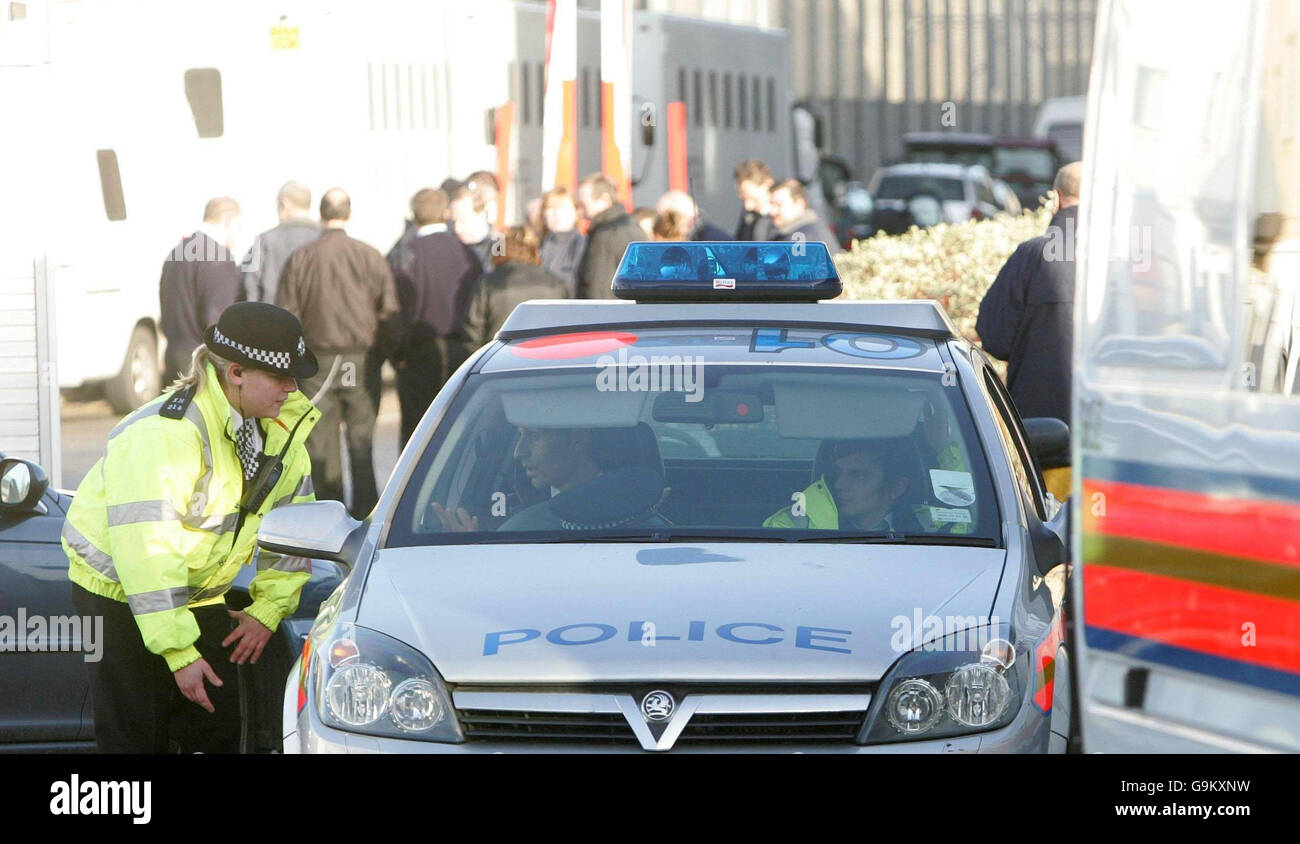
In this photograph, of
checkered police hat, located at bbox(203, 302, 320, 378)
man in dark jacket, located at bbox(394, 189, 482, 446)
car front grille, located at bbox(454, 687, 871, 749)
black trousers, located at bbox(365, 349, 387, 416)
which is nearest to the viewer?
car front grille, located at bbox(454, 687, 871, 749)

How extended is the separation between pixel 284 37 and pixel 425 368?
5.04m

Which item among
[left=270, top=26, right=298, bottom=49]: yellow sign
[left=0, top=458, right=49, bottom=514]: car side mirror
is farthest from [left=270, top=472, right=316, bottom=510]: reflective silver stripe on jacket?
[left=270, top=26, right=298, bottom=49]: yellow sign

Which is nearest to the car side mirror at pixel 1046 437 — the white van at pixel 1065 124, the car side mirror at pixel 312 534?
the car side mirror at pixel 312 534

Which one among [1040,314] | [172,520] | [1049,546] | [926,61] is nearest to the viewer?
[1049,546]

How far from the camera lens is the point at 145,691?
5.49 m

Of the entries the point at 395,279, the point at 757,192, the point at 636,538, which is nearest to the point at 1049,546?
the point at 636,538

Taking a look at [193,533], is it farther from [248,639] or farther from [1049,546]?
[1049,546]

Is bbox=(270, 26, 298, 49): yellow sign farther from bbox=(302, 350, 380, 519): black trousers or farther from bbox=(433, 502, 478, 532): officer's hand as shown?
bbox=(433, 502, 478, 532): officer's hand

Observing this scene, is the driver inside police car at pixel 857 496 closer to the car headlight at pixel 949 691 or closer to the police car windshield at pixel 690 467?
the police car windshield at pixel 690 467

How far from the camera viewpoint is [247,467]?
5633 mm

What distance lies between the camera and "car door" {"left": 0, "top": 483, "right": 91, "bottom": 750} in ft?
21.6

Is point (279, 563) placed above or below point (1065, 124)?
below

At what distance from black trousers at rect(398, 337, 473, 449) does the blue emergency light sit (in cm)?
547

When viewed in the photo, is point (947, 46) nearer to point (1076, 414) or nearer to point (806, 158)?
point (806, 158)
